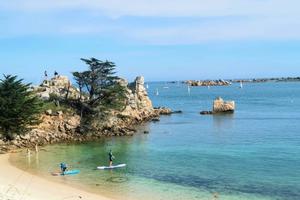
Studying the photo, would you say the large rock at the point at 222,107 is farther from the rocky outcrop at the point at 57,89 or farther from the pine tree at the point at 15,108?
the pine tree at the point at 15,108

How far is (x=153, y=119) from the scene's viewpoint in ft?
298

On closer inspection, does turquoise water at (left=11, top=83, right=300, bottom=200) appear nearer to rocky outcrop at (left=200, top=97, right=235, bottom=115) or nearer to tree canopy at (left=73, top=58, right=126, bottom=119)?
tree canopy at (left=73, top=58, right=126, bottom=119)

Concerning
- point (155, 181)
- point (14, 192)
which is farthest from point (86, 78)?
point (14, 192)

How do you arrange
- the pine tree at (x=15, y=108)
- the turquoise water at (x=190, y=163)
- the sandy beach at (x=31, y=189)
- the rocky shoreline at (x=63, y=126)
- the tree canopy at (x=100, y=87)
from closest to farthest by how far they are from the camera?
the sandy beach at (x=31, y=189) → the turquoise water at (x=190, y=163) → the pine tree at (x=15, y=108) → the rocky shoreline at (x=63, y=126) → the tree canopy at (x=100, y=87)

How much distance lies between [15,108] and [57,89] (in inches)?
746

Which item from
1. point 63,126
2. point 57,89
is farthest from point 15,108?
A: point 57,89

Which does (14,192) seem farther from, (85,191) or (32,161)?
(32,161)

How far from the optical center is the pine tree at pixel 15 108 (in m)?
54.2

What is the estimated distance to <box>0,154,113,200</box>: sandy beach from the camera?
32.0 meters

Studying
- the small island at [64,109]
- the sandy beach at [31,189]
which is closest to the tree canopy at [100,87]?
the small island at [64,109]

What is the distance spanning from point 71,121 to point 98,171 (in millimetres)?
23765

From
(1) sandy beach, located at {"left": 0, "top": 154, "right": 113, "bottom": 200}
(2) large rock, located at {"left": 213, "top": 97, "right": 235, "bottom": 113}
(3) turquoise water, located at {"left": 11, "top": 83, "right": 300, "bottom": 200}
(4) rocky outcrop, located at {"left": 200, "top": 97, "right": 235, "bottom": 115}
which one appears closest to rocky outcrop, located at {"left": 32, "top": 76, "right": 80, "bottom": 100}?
(3) turquoise water, located at {"left": 11, "top": 83, "right": 300, "bottom": 200}

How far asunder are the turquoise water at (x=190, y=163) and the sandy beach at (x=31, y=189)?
1557 mm

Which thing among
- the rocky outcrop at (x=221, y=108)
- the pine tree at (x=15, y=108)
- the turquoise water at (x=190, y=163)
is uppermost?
the pine tree at (x=15, y=108)
